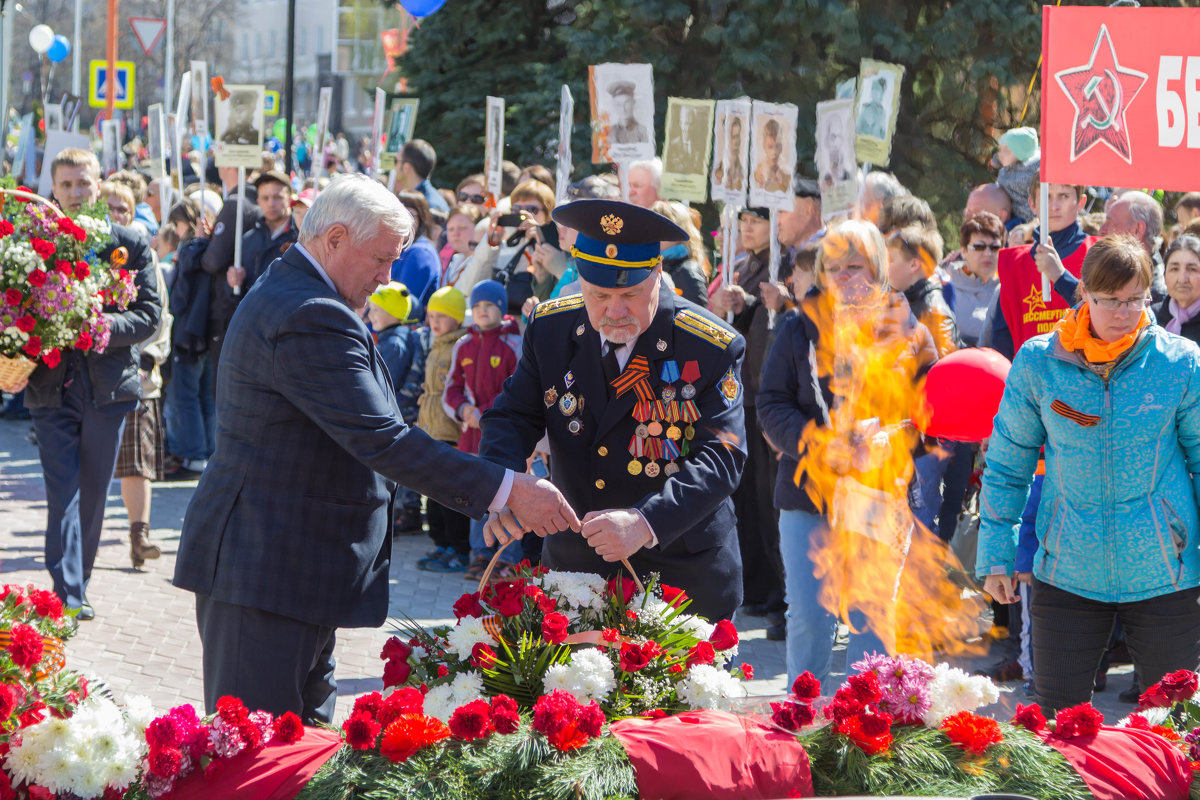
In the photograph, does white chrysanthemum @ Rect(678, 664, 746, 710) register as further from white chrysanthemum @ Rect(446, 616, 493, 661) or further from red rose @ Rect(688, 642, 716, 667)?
white chrysanthemum @ Rect(446, 616, 493, 661)

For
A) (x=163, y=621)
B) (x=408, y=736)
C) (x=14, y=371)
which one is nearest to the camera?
(x=408, y=736)

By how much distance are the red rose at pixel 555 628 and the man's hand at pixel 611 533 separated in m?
0.46

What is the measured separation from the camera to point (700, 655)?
3.20 metres

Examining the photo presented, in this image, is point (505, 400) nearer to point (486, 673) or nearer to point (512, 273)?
point (486, 673)

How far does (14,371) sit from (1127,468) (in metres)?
5.19

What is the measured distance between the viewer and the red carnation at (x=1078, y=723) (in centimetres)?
315

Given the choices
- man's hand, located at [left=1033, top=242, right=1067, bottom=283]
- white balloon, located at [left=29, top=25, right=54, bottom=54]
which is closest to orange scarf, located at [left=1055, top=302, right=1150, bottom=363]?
man's hand, located at [left=1033, top=242, right=1067, bottom=283]

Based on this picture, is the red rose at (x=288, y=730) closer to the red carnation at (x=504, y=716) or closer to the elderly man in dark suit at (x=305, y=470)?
the red carnation at (x=504, y=716)

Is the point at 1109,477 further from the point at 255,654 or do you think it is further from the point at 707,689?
the point at 255,654

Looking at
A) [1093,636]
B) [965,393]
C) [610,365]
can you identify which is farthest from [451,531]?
[1093,636]

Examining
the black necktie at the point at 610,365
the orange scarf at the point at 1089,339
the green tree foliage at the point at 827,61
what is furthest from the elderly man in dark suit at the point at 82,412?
the green tree foliage at the point at 827,61

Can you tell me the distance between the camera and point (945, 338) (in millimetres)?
6145

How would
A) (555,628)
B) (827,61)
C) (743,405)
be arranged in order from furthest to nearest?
(827,61) < (743,405) < (555,628)

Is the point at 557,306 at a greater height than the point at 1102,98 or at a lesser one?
lesser
